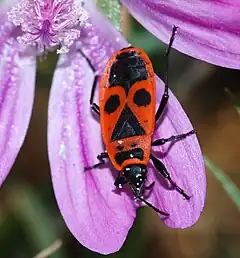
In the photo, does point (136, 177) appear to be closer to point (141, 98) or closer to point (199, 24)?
point (141, 98)

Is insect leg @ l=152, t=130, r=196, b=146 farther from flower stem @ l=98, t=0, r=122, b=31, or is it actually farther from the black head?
flower stem @ l=98, t=0, r=122, b=31

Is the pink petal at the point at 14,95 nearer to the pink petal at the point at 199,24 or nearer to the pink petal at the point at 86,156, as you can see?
the pink petal at the point at 86,156

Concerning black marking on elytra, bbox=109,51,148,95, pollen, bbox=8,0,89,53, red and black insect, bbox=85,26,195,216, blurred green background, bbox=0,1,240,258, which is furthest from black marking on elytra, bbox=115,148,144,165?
blurred green background, bbox=0,1,240,258

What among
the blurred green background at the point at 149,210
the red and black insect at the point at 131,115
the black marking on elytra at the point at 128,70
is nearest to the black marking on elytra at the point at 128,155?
the red and black insect at the point at 131,115

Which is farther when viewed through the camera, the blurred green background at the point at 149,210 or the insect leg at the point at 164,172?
the blurred green background at the point at 149,210

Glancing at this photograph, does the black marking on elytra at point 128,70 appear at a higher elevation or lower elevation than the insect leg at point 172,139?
higher

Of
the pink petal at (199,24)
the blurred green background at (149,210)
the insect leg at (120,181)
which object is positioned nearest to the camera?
the pink petal at (199,24)

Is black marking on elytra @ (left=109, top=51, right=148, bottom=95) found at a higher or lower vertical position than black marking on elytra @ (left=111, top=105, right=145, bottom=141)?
higher
